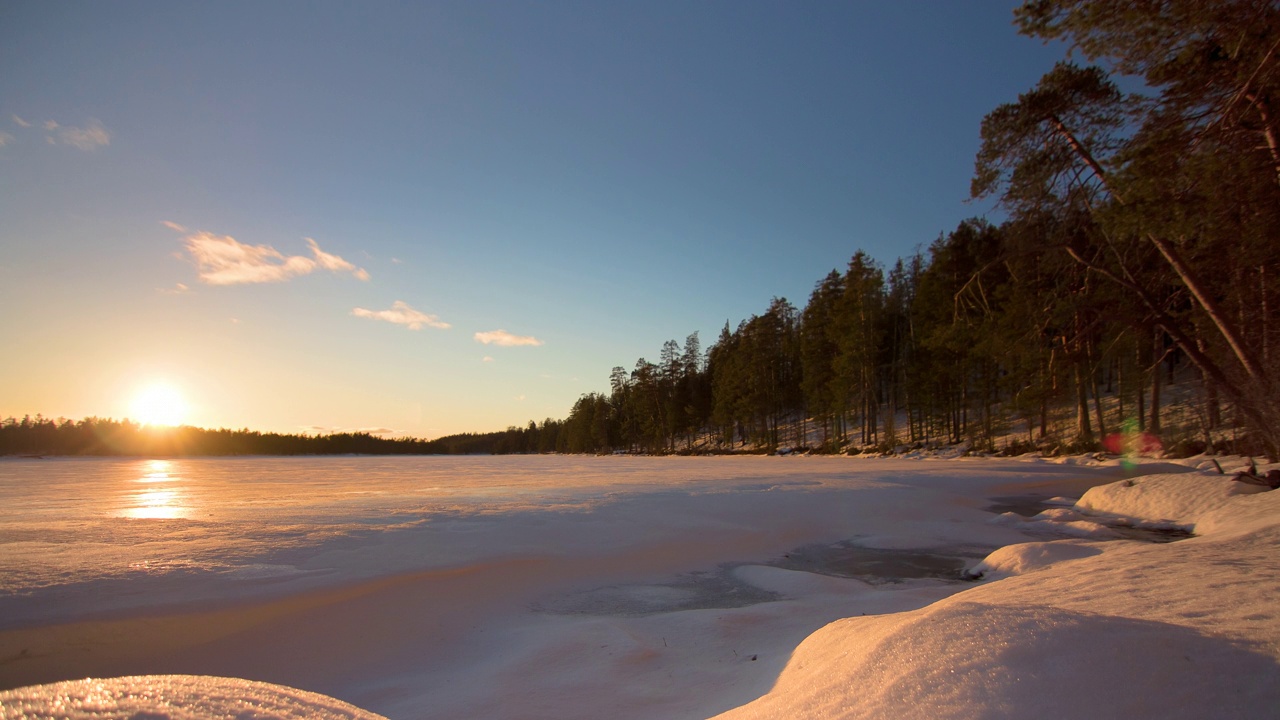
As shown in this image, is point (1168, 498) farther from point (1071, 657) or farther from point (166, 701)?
point (166, 701)

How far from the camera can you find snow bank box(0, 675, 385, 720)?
1.08 metres

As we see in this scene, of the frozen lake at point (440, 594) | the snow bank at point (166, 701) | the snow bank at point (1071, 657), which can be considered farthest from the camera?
the frozen lake at point (440, 594)

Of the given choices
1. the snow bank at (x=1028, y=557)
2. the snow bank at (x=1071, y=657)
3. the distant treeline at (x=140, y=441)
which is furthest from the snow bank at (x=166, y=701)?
the distant treeline at (x=140, y=441)

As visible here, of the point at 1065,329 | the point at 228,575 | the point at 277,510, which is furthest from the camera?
the point at 1065,329

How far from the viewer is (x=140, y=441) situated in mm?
77188

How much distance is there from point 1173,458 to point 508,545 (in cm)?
2206

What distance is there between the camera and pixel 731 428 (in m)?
55.2

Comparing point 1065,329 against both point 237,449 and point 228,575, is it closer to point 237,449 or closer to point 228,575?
point 228,575

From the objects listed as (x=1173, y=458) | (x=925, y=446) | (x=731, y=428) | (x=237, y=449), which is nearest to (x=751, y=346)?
(x=731, y=428)

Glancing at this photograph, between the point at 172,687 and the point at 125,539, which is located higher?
the point at 172,687

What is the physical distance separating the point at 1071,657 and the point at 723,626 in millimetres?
2709

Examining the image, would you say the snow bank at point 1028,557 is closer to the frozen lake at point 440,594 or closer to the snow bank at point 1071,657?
the frozen lake at point 440,594

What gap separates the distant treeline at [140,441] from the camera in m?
65.1

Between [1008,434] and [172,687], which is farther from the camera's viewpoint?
[1008,434]
